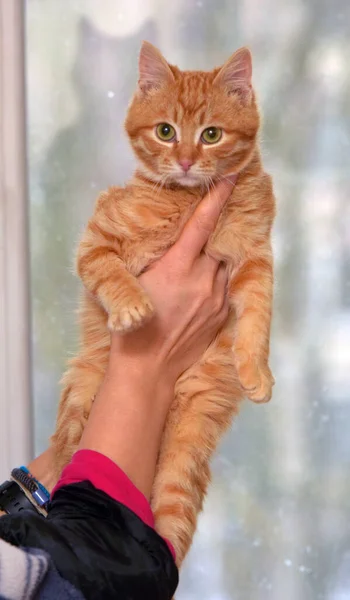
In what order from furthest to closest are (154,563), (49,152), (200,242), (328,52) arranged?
(49,152) → (328,52) → (200,242) → (154,563)

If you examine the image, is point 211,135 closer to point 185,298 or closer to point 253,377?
point 185,298

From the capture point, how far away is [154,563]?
0.99 metres

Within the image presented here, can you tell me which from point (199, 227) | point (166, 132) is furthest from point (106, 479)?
point (166, 132)

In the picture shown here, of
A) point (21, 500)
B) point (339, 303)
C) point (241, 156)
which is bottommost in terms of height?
point (21, 500)

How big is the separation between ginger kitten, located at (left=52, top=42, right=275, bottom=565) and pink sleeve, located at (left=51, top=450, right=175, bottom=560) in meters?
0.26

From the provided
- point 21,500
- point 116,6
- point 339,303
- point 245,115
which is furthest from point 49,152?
point 21,500

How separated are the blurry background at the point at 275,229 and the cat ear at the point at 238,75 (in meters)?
0.69

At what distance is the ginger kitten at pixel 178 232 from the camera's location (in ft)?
4.77

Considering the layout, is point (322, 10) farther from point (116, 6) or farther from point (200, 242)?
point (200, 242)

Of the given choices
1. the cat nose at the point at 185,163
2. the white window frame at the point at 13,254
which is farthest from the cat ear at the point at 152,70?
the white window frame at the point at 13,254

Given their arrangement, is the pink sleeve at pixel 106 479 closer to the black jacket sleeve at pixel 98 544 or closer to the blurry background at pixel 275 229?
the black jacket sleeve at pixel 98 544

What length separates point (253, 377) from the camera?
1.39 meters

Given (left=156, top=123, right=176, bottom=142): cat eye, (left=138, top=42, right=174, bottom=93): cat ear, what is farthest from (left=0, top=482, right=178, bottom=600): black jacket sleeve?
(left=138, top=42, right=174, bottom=93): cat ear

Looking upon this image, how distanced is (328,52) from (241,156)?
0.88 m
